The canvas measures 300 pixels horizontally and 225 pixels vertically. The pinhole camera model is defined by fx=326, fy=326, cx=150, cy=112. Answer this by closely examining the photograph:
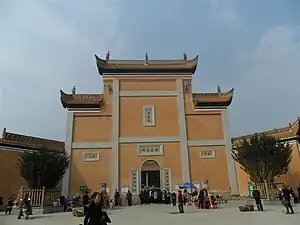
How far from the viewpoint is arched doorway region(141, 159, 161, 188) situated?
22375 mm

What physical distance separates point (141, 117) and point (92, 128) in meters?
3.60

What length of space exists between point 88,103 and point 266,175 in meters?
12.9

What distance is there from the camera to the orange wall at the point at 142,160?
2219 cm

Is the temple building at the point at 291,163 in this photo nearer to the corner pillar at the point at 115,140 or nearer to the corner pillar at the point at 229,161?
the corner pillar at the point at 229,161

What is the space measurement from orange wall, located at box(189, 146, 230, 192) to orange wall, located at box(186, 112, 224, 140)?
2.88 ft

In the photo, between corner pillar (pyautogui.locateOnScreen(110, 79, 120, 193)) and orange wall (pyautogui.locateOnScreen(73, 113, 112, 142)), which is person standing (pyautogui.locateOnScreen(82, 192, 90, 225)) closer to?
corner pillar (pyautogui.locateOnScreen(110, 79, 120, 193))

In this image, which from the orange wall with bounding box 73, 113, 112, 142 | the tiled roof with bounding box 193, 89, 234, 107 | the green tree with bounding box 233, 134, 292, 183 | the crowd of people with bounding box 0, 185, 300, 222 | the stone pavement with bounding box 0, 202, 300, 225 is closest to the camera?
the stone pavement with bounding box 0, 202, 300, 225

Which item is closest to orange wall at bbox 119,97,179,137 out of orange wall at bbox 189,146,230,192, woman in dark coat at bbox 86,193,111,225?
orange wall at bbox 189,146,230,192

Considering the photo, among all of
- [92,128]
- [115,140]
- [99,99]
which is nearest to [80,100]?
[99,99]

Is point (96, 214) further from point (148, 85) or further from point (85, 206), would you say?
point (148, 85)

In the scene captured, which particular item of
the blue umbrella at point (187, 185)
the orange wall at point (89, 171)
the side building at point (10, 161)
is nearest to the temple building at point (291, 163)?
the blue umbrella at point (187, 185)

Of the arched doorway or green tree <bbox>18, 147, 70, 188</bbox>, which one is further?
the arched doorway

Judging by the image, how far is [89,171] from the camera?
22109 mm

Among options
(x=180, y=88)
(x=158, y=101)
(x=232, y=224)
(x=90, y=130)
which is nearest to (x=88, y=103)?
(x=90, y=130)
